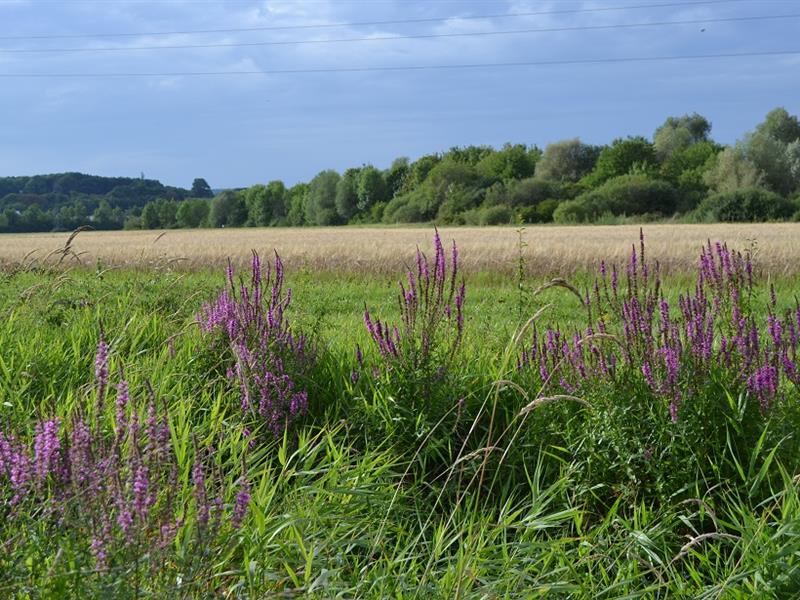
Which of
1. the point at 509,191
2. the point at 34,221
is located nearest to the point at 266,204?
the point at 34,221

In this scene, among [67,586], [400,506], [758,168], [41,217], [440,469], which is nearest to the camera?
[67,586]

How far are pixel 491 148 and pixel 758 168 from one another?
36.2 metres

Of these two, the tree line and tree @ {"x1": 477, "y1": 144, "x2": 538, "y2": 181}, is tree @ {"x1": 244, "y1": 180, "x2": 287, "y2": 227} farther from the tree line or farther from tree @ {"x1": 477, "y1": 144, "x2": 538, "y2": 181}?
tree @ {"x1": 477, "y1": 144, "x2": 538, "y2": 181}

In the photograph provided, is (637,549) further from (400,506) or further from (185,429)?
(185,429)

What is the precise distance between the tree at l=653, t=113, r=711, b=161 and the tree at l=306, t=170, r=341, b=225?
34513mm

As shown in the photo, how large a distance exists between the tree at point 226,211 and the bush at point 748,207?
218ft

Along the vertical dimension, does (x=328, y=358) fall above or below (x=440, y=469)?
above

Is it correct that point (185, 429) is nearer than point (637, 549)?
No

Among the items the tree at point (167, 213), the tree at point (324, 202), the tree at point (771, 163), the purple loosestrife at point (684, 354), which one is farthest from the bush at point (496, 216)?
the tree at point (167, 213)

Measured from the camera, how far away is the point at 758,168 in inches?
2259

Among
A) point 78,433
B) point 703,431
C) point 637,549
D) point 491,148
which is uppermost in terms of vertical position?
point 491,148

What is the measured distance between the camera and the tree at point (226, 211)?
102 metres

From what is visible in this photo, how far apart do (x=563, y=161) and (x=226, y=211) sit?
4780 cm

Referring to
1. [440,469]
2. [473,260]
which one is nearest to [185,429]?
[440,469]
